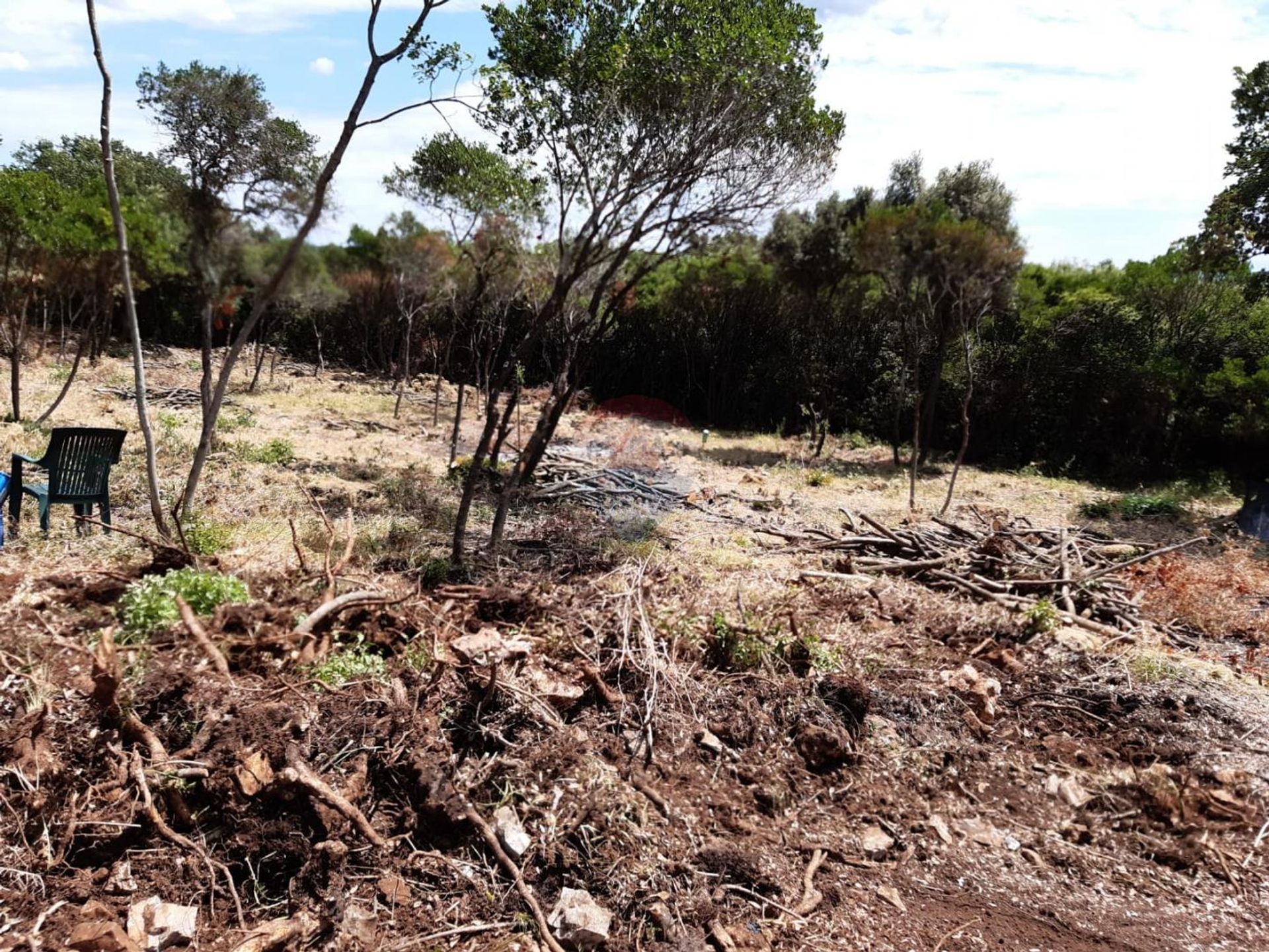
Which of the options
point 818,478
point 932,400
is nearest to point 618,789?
point 818,478

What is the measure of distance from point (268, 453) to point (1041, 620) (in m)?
7.62

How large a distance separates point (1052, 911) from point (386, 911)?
2353mm

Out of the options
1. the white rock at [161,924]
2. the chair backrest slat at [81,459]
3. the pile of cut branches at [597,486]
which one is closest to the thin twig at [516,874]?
the white rock at [161,924]

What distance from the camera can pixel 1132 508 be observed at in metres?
10.4

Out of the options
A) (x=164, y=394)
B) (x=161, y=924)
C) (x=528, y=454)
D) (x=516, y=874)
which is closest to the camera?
(x=161, y=924)

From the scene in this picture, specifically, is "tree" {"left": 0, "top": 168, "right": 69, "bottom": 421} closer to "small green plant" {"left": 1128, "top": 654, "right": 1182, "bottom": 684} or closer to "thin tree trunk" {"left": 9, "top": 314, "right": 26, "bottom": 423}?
"thin tree trunk" {"left": 9, "top": 314, "right": 26, "bottom": 423}

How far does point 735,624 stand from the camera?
426 centimetres

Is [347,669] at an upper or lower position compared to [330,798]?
upper

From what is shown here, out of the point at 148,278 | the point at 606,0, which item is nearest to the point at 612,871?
A: the point at 606,0

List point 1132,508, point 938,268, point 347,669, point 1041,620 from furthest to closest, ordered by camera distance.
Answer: point 938,268 < point 1132,508 < point 1041,620 < point 347,669

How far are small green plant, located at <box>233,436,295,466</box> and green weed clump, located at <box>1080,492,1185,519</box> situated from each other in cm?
958

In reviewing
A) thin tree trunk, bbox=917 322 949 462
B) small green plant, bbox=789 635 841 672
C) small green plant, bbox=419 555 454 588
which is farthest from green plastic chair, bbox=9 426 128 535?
thin tree trunk, bbox=917 322 949 462

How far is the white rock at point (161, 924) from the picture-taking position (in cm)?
232

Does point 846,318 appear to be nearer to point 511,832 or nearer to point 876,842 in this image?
point 876,842
